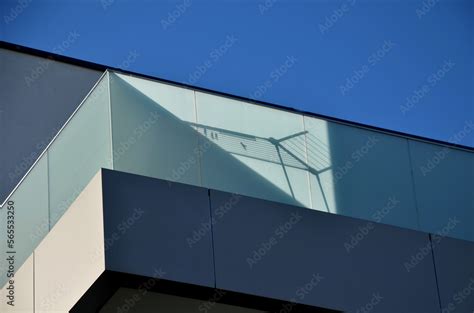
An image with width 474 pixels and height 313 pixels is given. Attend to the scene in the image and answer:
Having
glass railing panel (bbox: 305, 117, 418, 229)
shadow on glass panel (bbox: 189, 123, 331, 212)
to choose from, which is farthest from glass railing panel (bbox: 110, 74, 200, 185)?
glass railing panel (bbox: 305, 117, 418, 229)

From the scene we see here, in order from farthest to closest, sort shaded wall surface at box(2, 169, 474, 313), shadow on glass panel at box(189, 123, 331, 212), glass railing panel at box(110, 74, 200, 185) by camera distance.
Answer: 1. shadow on glass panel at box(189, 123, 331, 212)
2. glass railing panel at box(110, 74, 200, 185)
3. shaded wall surface at box(2, 169, 474, 313)

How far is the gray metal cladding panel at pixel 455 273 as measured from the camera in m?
13.7

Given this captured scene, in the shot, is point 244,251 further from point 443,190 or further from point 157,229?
point 443,190

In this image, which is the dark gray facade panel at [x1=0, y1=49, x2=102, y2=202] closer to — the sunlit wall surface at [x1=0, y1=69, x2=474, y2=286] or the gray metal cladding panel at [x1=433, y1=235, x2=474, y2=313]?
the sunlit wall surface at [x1=0, y1=69, x2=474, y2=286]

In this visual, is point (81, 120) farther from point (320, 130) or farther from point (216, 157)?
point (320, 130)

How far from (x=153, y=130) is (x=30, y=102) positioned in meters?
8.89

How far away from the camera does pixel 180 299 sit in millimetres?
12352

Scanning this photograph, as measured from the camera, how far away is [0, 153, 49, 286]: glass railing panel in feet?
42.1

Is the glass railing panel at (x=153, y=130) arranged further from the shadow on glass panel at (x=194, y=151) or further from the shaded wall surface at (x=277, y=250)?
the shaded wall surface at (x=277, y=250)

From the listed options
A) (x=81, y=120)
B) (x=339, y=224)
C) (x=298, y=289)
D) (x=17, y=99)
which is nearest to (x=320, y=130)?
(x=339, y=224)

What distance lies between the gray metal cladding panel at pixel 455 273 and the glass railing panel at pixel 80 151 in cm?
445

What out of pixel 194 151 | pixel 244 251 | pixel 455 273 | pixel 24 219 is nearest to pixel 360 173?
pixel 455 273

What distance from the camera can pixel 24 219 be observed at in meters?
13.2

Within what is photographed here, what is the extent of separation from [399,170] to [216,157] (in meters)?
2.57
